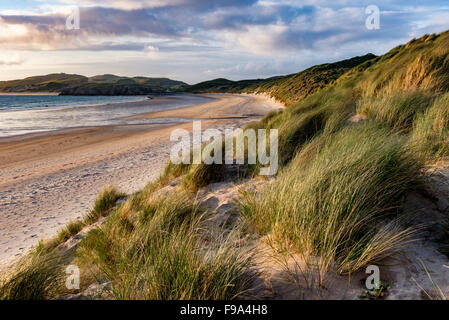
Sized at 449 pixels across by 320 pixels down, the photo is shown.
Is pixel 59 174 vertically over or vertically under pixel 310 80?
under

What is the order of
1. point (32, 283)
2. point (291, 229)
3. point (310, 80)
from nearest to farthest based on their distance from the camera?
point (32, 283), point (291, 229), point (310, 80)

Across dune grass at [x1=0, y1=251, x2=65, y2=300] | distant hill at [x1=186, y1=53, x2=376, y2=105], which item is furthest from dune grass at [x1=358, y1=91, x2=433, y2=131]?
distant hill at [x1=186, y1=53, x2=376, y2=105]

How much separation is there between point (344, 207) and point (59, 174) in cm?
825

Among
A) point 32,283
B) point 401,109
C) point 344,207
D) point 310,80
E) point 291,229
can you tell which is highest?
point 310,80

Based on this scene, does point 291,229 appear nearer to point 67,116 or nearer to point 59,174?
point 59,174

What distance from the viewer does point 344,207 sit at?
2.21 meters

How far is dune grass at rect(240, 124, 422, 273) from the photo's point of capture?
1990 mm

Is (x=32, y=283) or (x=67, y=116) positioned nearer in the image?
(x=32, y=283)

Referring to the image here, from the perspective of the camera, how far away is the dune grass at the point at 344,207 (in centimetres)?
199

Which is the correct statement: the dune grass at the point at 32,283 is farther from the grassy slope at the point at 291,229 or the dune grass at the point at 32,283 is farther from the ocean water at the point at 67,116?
the ocean water at the point at 67,116

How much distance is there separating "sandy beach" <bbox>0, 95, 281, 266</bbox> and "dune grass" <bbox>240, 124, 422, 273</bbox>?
3.84 m

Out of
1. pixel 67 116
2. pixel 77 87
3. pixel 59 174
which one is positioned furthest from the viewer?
Answer: pixel 77 87

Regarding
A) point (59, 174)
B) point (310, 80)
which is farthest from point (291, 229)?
point (310, 80)

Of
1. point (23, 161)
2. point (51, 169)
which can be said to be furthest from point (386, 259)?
point (23, 161)
